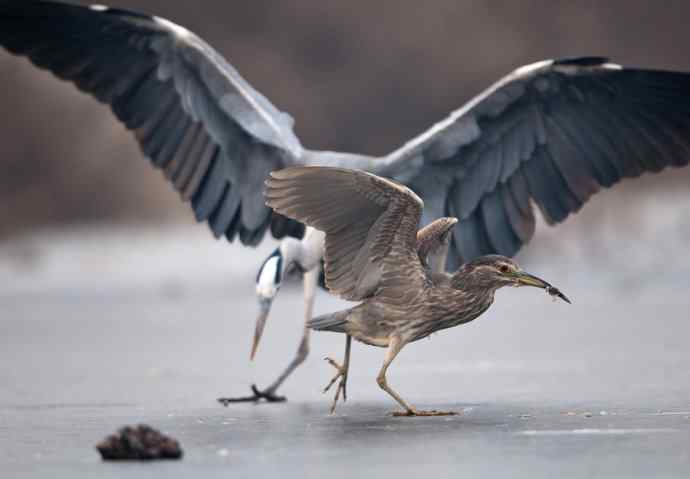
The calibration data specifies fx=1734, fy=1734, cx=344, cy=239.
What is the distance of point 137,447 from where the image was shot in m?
6.36

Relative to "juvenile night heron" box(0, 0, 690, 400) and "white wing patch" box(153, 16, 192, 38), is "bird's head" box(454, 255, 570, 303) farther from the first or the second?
"white wing patch" box(153, 16, 192, 38)

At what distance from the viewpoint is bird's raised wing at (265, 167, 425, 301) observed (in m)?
7.73

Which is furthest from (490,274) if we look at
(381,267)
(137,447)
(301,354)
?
(301,354)

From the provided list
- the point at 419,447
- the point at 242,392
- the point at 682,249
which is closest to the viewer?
the point at 419,447

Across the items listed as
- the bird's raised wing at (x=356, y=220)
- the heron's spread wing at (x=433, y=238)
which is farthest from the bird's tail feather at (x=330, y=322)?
the heron's spread wing at (x=433, y=238)

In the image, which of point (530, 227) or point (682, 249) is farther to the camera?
point (682, 249)

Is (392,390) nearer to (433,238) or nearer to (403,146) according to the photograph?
(433,238)

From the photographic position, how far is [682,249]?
2080cm

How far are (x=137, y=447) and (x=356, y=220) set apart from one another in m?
2.05

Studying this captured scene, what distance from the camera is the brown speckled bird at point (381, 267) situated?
25.5 ft

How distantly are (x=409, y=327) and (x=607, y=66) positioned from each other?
2.93m

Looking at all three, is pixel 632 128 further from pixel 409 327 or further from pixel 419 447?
pixel 419 447

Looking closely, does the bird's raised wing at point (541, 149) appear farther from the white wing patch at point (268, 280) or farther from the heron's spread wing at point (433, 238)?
Answer: the heron's spread wing at point (433, 238)

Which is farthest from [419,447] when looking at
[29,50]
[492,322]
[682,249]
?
[682,249]
